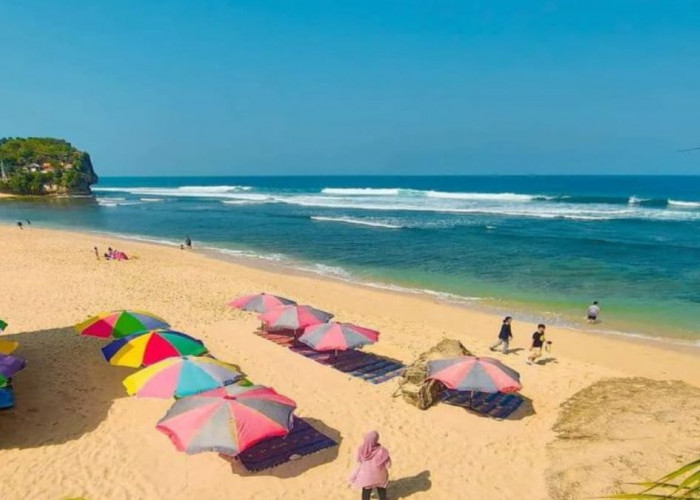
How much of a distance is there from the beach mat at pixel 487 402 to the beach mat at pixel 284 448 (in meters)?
3.08

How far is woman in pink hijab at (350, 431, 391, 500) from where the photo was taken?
7.05 metres

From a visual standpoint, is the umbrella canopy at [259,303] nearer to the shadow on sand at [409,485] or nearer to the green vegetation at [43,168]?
the shadow on sand at [409,485]

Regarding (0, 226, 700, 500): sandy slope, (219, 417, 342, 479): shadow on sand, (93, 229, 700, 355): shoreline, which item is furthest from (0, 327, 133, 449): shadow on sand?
(93, 229, 700, 355): shoreline

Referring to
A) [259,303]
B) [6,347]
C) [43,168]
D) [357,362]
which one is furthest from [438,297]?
[43,168]

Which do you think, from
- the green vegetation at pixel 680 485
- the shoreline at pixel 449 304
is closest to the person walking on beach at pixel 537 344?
the shoreline at pixel 449 304

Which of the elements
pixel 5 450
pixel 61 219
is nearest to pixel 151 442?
pixel 5 450

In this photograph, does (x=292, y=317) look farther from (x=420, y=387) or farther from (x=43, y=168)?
(x=43, y=168)

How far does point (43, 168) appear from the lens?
280ft

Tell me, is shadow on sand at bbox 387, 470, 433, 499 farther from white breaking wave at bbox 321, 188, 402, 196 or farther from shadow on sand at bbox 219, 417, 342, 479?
white breaking wave at bbox 321, 188, 402, 196

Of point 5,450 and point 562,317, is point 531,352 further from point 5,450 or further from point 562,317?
point 5,450

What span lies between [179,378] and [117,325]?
3.43 meters

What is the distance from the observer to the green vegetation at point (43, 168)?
260ft

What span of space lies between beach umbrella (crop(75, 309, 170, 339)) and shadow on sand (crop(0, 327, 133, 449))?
86 cm

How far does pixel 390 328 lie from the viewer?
1580cm
